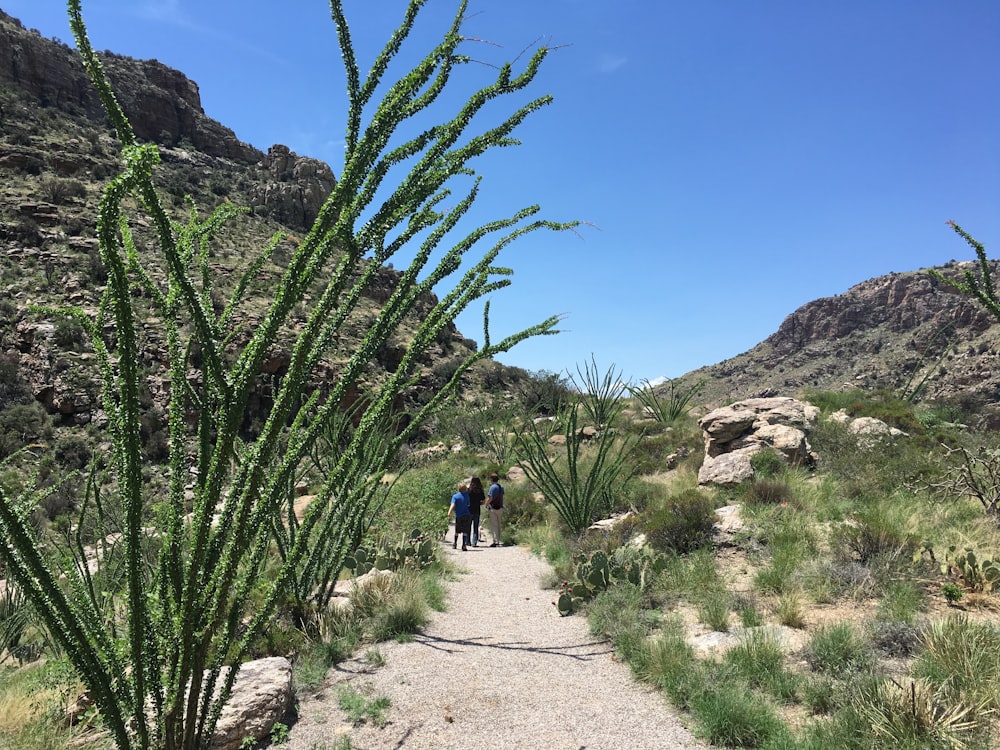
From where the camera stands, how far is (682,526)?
7.57 meters

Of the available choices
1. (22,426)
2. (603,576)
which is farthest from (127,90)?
(603,576)

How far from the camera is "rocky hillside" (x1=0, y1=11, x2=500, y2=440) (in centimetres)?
2206

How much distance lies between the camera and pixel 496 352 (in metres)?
4.17

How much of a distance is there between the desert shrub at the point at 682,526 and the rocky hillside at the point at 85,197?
20.9 feet

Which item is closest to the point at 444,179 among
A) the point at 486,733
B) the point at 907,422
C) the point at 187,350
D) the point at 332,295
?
the point at 332,295

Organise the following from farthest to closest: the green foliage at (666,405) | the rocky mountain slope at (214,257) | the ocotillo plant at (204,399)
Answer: the rocky mountain slope at (214,257) → the green foliage at (666,405) → the ocotillo plant at (204,399)

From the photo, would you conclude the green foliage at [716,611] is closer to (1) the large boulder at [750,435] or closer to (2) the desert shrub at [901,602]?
(2) the desert shrub at [901,602]

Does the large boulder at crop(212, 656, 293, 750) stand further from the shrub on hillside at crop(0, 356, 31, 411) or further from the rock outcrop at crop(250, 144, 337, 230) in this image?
the rock outcrop at crop(250, 144, 337, 230)

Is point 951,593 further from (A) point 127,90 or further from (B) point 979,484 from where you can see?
(A) point 127,90

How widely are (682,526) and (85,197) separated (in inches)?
1415

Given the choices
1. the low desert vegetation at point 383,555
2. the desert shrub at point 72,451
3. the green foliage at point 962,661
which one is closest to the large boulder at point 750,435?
the low desert vegetation at point 383,555

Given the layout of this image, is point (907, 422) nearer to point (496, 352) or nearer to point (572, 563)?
point (572, 563)

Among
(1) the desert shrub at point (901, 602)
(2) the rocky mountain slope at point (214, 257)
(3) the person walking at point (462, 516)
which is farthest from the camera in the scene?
(2) the rocky mountain slope at point (214, 257)

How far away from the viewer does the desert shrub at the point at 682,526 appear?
24.3ft
